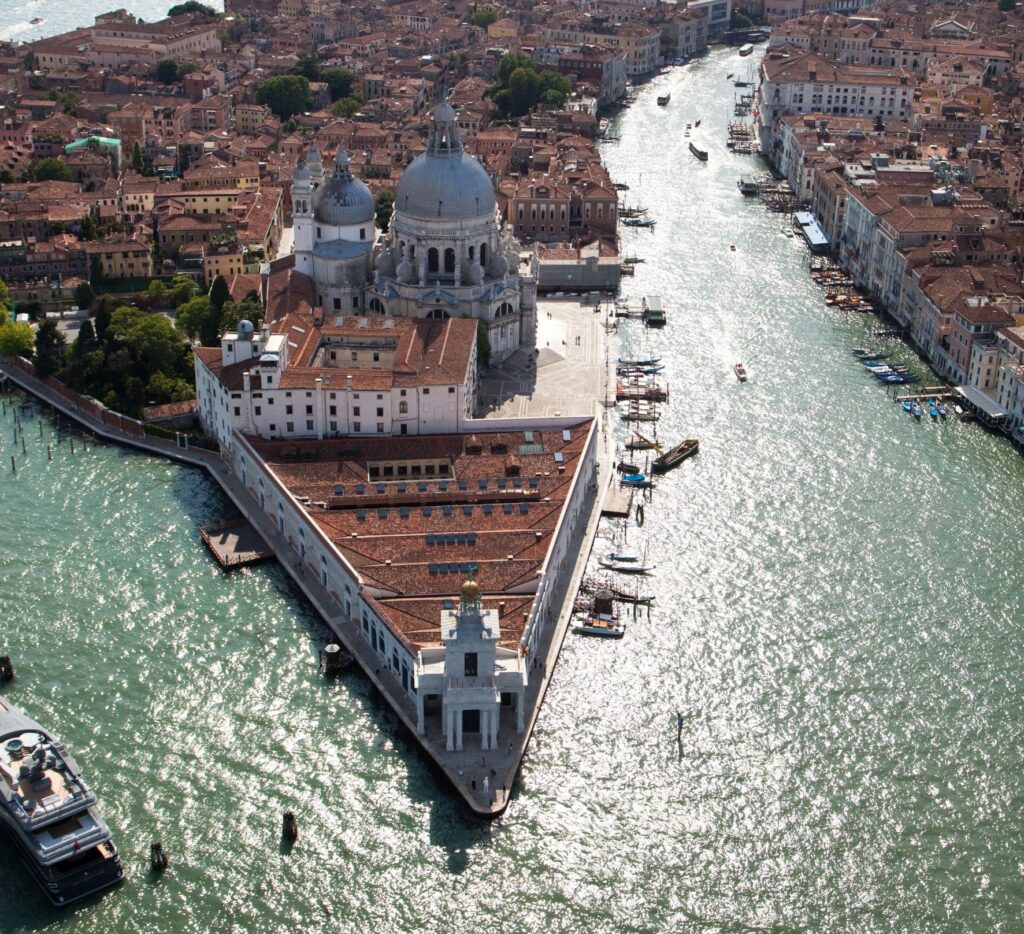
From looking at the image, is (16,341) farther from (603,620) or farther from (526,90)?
(526,90)

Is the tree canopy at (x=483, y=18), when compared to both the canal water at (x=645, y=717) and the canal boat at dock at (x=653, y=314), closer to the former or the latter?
the canal boat at dock at (x=653, y=314)

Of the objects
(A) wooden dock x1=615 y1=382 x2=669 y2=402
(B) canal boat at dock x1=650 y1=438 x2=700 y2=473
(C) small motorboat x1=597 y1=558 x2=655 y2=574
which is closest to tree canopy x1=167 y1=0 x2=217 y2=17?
(A) wooden dock x1=615 y1=382 x2=669 y2=402

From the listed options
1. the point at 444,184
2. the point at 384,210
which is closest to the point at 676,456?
the point at 444,184

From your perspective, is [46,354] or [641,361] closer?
[46,354]

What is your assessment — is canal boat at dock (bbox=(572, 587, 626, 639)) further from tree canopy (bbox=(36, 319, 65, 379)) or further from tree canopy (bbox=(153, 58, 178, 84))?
tree canopy (bbox=(153, 58, 178, 84))

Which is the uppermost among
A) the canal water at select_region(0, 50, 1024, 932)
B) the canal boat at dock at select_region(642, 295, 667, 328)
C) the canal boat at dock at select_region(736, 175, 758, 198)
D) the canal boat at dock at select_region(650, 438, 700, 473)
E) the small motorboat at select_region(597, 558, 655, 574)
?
the canal boat at dock at select_region(736, 175, 758, 198)

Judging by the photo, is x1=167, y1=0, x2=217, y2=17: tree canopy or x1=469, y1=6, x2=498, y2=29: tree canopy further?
x1=167, y1=0, x2=217, y2=17: tree canopy

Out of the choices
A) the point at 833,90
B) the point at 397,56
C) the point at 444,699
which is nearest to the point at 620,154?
the point at 833,90
